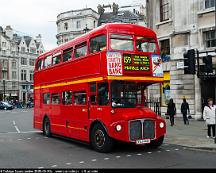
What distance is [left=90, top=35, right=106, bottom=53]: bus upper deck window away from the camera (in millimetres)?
13155

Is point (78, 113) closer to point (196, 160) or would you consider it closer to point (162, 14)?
point (196, 160)

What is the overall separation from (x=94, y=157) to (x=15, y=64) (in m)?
89.7

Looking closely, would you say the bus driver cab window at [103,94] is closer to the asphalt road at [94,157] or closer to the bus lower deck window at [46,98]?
the asphalt road at [94,157]

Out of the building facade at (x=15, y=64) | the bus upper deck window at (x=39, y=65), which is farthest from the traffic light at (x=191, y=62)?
the building facade at (x=15, y=64)

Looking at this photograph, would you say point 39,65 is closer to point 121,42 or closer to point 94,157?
point 121,42

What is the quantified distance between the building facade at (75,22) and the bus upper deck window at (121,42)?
75139 mm

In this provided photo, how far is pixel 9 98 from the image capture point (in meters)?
93.6

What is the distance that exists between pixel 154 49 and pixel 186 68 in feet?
5.87

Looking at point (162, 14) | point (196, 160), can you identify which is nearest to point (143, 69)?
point (196, 160)

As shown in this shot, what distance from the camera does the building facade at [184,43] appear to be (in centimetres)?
2614

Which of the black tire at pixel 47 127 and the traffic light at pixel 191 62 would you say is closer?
the traffic light at pixel 191 62

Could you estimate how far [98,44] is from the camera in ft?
44.2

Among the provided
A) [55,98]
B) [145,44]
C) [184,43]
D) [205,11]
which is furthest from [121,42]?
[184,43]

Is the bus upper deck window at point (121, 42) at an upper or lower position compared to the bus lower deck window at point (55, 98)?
upper
